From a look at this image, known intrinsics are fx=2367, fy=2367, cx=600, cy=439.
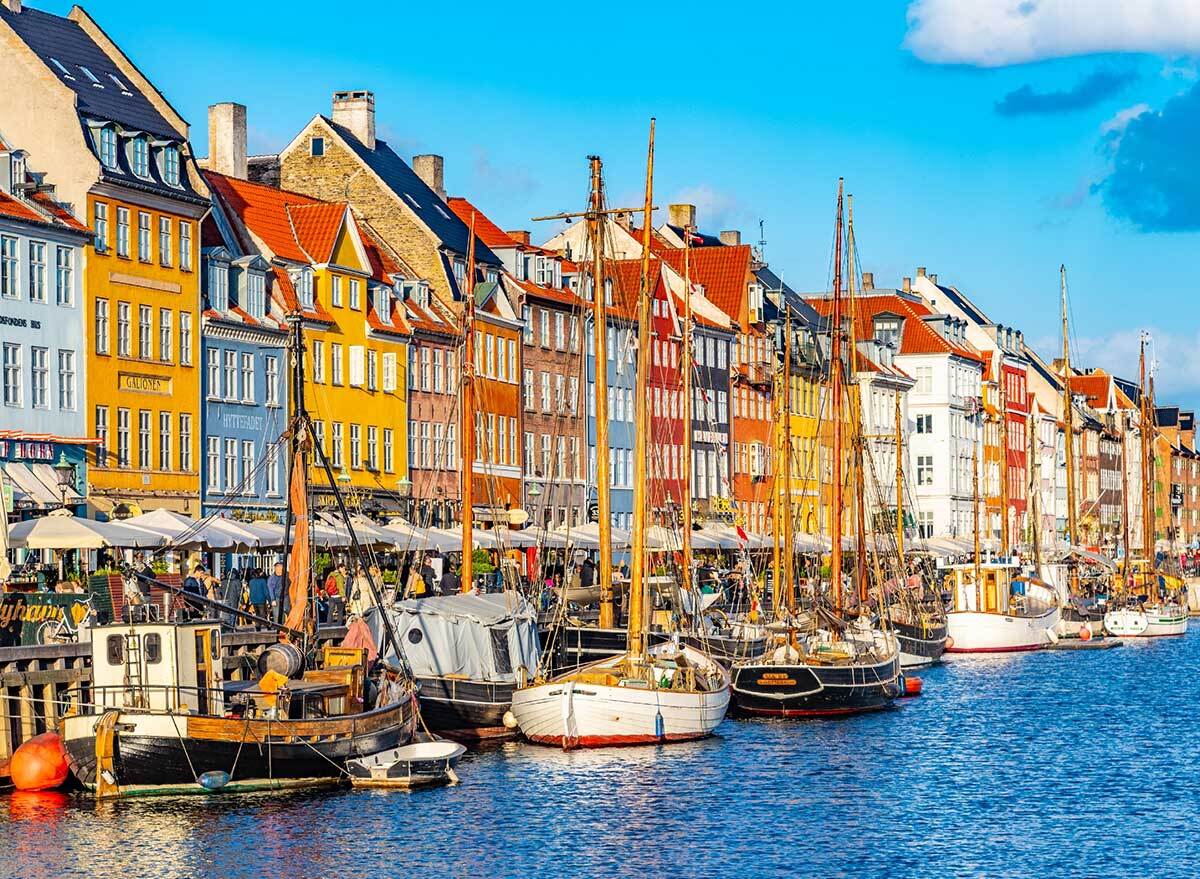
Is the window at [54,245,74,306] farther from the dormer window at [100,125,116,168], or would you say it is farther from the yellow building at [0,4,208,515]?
the dormer window at [100,125,116,168]

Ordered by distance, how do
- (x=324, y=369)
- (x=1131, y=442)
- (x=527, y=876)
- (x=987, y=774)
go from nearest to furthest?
1. (x=527, y=876)
2. (x=987, y=774)
3. (x=324, y=369)
4. (x=1131, y=442)

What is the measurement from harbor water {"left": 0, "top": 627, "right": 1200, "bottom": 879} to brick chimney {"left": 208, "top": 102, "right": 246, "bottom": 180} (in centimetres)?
3584

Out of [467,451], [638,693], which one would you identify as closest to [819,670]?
[638,693]

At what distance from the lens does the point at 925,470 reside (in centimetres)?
15100

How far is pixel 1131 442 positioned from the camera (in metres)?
199

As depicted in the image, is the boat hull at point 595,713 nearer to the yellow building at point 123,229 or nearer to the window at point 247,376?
the yellow building at point 123,229

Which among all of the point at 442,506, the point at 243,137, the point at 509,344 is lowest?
the point at 442,506

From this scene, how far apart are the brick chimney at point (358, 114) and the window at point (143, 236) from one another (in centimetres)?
2395

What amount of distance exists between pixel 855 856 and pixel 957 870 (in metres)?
1.90

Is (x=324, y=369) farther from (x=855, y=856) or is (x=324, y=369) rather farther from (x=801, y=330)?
(x=801, y=330)

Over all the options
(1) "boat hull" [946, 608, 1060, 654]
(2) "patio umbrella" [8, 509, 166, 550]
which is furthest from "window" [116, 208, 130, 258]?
(1) "boat hull" [946, 608, 1060, 654]

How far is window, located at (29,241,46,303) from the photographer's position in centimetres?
6625

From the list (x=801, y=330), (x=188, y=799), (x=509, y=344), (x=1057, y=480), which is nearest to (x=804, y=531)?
(x=801, y=330)

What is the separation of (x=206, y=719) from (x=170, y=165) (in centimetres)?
3330
